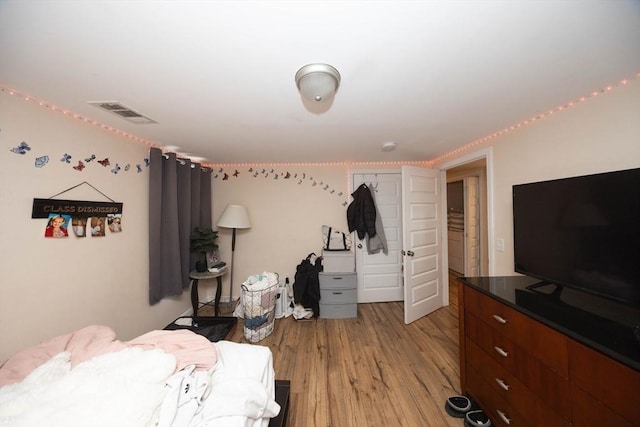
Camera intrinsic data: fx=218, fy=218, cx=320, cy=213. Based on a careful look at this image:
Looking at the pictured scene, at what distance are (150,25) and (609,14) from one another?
1.77 meters

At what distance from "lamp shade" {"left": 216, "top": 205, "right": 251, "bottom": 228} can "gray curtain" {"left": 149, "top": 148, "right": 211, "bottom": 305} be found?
38cm

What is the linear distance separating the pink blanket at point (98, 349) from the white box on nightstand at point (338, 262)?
1.84 metres

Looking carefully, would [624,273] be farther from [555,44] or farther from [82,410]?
[82,410]

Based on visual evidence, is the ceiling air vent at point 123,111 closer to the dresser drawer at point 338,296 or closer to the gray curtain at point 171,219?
the gray curtain at point 171,219

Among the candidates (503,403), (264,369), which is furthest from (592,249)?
(264,369)

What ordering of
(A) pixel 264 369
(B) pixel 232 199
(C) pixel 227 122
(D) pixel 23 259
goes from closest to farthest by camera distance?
(A) pixel 264 369
(D) pixel 23 259
(C) pixel 227 122
(B) pixel 232 199

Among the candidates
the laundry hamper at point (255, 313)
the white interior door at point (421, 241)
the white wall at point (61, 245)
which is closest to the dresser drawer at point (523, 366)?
the white interior door at point (421, 241)

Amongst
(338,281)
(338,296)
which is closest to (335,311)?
(338,296)

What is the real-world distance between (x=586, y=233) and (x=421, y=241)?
5.37ft

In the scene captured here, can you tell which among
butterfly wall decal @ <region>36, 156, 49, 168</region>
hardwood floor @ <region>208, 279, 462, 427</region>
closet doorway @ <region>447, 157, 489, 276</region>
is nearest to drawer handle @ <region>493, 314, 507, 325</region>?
hardwood floor @ <region>208, 279, 462, 427</region>

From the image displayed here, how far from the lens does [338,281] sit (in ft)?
9.44

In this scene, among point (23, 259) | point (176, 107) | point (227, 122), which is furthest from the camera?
point (227, 122)

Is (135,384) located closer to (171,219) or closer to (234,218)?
(171,219)

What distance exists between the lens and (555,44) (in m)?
0.98
